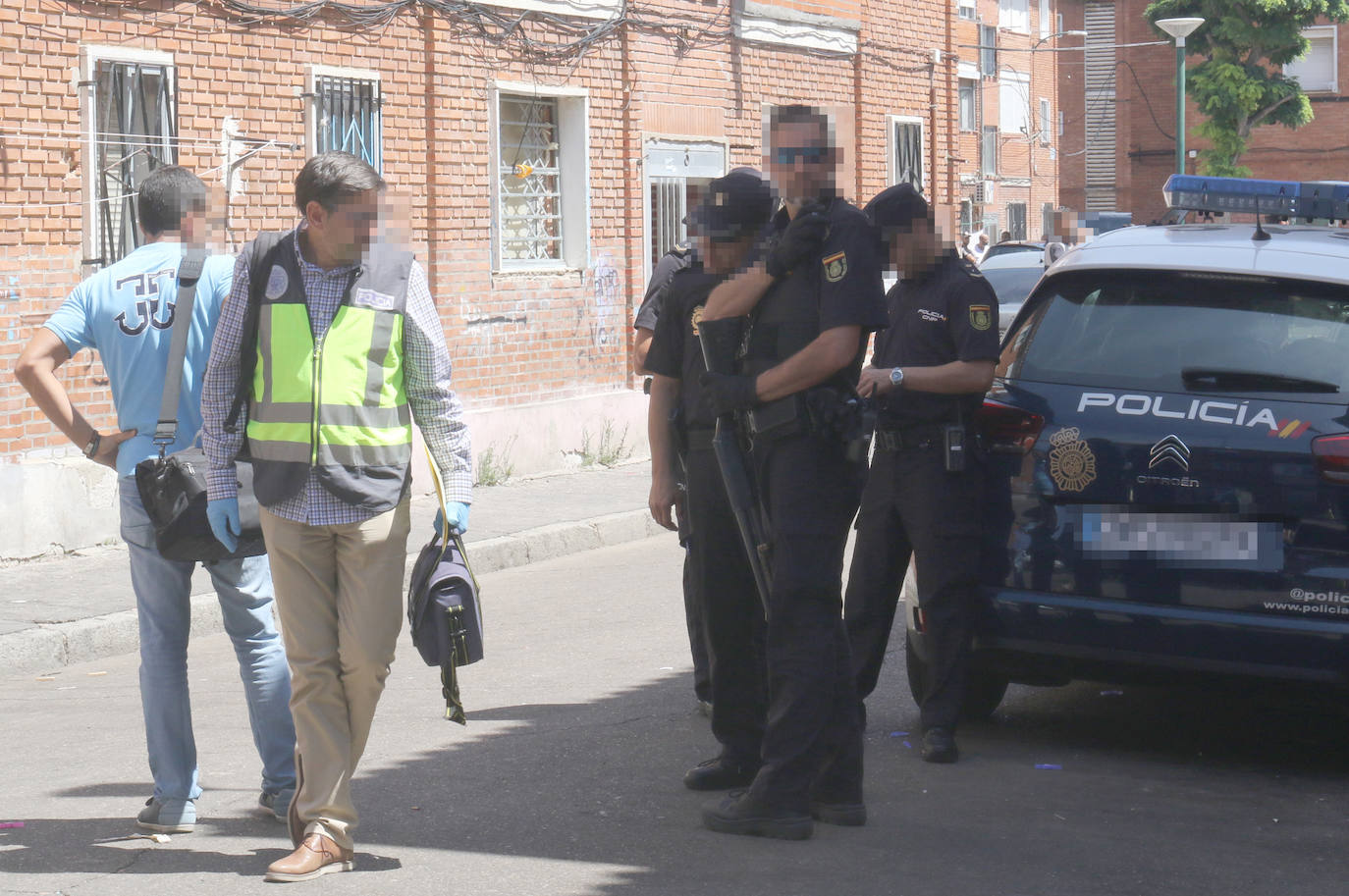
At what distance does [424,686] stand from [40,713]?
1.53 metres

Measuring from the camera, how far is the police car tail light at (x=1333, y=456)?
4.96m

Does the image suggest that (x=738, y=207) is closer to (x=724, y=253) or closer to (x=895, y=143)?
(x=724, y=253)

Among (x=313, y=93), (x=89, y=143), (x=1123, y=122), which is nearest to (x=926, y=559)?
(x=89, y=143)

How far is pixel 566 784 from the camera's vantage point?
538 centimetres

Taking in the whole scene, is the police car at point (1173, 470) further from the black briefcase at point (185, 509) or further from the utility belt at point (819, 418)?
the black briefcase at point (185, 509)

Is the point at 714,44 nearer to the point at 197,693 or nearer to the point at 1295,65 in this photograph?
the point at 197,693

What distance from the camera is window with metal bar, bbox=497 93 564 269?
45.9 ft

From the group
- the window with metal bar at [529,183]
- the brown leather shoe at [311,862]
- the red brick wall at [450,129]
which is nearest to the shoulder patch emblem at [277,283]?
the brown leather shoe at [311,862]

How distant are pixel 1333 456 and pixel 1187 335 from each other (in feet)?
2.19

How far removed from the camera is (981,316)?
5637 millimetres

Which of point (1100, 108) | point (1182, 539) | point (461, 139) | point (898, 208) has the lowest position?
point (1182, 539)

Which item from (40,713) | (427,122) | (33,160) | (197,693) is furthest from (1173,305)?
(427,122)

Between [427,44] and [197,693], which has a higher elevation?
[427,44]

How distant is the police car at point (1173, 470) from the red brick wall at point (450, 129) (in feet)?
7.48
